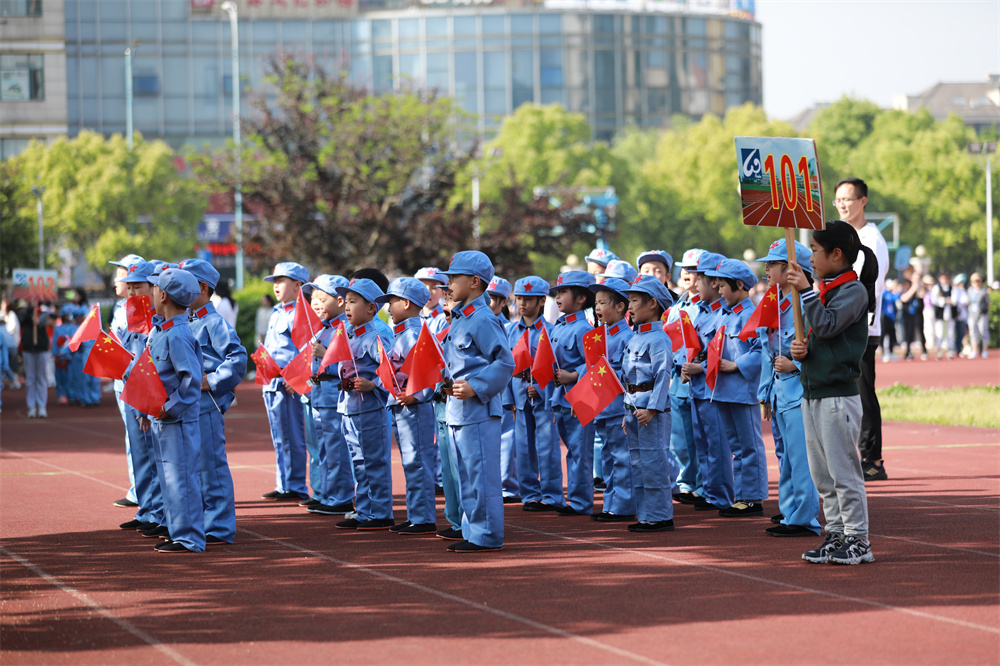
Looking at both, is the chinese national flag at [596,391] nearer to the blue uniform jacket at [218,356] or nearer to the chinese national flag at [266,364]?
the blue uniform jacket at [218,356]

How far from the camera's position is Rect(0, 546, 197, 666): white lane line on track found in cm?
578

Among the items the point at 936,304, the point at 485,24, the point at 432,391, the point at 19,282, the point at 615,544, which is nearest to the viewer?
the point at 615,544

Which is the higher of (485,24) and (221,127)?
(485,24)

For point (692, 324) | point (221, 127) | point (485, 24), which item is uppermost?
point (485, 24)

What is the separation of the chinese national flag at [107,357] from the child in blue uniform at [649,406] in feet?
12.6

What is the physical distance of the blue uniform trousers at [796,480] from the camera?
8547 millimetres

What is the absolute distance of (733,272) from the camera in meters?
9.95

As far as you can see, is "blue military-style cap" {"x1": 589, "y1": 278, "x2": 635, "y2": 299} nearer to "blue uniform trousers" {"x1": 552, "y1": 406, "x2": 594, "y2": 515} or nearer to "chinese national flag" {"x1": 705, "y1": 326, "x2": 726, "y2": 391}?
"chinese national flag" {"x1": 705, "y1": 326, "x2": 726, "y2": 391}

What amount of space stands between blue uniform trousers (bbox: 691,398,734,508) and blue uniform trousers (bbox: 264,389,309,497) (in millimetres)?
3658

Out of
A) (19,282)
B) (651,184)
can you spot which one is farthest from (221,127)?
(19,282)

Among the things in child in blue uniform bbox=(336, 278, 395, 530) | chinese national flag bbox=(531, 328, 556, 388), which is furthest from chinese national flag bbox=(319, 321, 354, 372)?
chinese national flag bbox=(531, 328, 556, 388)

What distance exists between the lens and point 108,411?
2209 cm

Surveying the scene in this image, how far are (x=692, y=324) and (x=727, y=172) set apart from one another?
1902 inches

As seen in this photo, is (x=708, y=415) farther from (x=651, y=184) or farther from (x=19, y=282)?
(x=651, y=184)
